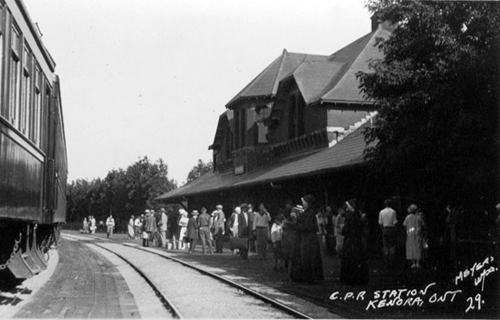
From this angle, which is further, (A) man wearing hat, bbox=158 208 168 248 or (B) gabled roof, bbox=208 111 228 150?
(B) gabled roof, bbox=208 111 228 150

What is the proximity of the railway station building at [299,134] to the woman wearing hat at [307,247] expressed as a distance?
155 inches

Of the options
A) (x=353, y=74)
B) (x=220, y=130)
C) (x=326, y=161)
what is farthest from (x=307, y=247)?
(x=220, y=130)

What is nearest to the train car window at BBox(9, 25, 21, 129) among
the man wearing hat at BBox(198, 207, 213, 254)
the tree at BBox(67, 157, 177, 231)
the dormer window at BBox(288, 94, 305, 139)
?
the man wearing hat at BBox(198, 207, 213, 254)

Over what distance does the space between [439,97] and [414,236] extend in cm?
444

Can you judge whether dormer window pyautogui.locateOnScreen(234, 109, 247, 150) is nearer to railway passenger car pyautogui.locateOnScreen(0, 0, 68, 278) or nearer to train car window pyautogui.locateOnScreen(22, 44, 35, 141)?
railway passenger car pyautogui.locateOnScreen(0, 0, 68, 278)

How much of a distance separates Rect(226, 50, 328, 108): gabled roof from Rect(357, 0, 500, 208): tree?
21197 millimetres

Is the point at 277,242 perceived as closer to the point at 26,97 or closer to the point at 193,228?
the point at 193,228

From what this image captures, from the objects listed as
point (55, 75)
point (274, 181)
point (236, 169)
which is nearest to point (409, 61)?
point (55, 75)

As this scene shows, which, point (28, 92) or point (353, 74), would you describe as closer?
point (28, 92)

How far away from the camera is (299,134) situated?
28453mm

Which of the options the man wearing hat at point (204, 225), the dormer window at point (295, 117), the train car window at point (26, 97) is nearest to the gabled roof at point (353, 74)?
the dormer window at point (295, 117)

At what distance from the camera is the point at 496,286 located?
10.9 metres

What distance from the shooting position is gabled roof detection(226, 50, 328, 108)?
33.9 m

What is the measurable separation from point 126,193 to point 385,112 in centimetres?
6331
